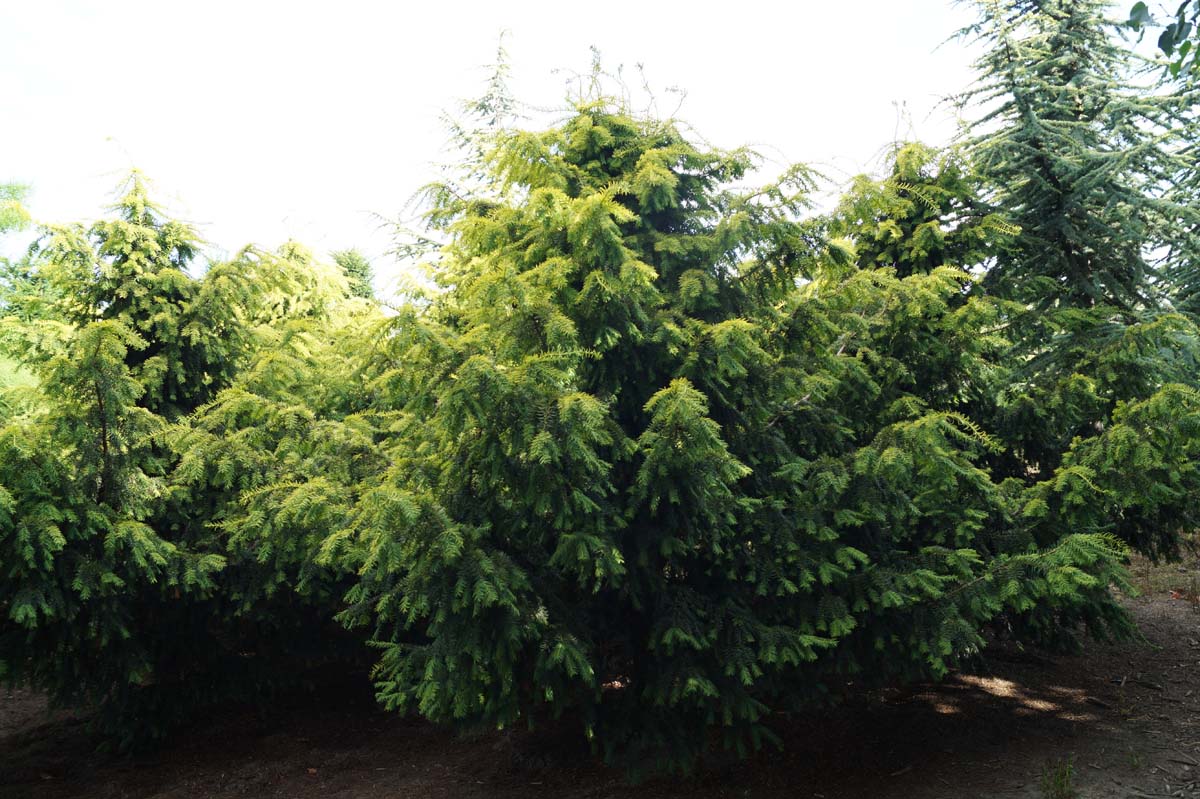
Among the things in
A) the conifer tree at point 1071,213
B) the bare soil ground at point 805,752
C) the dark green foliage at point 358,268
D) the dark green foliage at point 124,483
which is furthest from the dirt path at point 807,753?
the dark green foliage at point 358,268

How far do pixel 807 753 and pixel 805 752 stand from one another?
2cm

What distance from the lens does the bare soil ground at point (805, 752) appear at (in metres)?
5.67

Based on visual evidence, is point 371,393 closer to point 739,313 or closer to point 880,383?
point 739,313

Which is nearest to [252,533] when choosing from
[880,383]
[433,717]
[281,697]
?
[433,717]

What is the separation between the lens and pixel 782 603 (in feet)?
16.1

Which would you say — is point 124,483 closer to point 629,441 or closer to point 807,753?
point 629,441

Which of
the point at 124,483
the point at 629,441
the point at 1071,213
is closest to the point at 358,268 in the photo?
the point at 124,483

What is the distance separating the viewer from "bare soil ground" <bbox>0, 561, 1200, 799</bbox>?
18.6 ft

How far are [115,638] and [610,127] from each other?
213 inches

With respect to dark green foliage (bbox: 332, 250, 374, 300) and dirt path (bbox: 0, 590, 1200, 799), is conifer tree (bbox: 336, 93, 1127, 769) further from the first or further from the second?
dark green foliage (bbox: 332, 250, 374, 300)

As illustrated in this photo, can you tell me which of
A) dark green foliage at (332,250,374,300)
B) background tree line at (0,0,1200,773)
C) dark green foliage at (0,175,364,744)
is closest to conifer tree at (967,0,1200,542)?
background tree line at (0,0,1200,773)

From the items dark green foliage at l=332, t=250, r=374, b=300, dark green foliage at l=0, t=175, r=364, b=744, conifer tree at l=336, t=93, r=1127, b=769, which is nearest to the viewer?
conifer tree at l=336, t=93, r=1127, b=769

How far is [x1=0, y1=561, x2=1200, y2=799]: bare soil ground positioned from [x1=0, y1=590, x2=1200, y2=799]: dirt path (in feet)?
0.05

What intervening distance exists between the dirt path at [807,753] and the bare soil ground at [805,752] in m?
0.02
